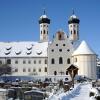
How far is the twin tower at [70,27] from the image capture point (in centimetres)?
9194

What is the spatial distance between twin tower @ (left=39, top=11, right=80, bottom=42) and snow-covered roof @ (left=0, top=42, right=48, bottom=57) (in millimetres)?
4136

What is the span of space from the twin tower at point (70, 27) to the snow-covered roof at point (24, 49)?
4.14 meters

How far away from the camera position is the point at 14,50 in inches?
3521

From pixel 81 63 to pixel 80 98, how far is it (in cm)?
5156

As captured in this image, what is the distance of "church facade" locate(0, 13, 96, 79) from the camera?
265 ft

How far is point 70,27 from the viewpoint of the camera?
304ft

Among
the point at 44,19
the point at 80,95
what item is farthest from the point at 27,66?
the point at 80,95

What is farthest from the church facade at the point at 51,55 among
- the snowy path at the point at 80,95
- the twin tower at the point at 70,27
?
the snowy path at the point at 80,95

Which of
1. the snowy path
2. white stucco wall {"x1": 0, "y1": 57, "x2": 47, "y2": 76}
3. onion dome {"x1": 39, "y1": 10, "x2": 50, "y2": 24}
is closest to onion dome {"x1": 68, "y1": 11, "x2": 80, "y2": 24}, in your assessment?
onion dome {"x1": 39, "y1": 10, "x2": 50, "y2": 24}

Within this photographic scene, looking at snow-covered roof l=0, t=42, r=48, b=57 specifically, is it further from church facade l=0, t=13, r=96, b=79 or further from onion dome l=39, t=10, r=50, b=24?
onion dome l=39, t=10, r=50, b=24

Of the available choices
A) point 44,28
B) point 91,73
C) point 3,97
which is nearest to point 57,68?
point 91,73

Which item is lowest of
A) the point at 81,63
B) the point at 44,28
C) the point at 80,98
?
the point at 80,98

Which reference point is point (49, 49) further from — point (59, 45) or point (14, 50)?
point (14, 50)

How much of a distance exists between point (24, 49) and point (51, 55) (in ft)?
26.6
